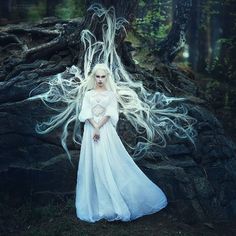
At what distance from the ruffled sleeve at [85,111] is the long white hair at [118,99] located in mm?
330

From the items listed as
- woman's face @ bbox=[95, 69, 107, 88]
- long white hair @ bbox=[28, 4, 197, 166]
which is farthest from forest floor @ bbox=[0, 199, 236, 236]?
woman's face @ bbox=[95, 69, 107, 88]

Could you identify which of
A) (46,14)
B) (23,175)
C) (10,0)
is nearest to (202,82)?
(46,14)

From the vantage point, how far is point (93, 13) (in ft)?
28.8

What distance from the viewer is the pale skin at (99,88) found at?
24.7 feet

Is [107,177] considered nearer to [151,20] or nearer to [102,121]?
[102,121]

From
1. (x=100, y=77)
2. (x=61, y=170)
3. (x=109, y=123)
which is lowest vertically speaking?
(x=61, y=170)

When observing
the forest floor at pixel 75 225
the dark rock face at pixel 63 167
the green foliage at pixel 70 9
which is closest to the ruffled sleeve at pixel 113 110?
the dark rock face at pixel 63 167

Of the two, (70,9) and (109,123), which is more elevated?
(70,9)

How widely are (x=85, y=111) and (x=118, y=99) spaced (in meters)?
0.67

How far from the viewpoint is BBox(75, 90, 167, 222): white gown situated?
745 centimetres

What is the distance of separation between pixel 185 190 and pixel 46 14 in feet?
22.7

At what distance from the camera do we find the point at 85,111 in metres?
7.59

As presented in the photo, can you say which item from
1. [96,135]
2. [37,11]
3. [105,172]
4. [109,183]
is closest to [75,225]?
[109,183]

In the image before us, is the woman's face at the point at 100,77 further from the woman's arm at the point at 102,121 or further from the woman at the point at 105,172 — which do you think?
the woman's arm at the point at 102,121
